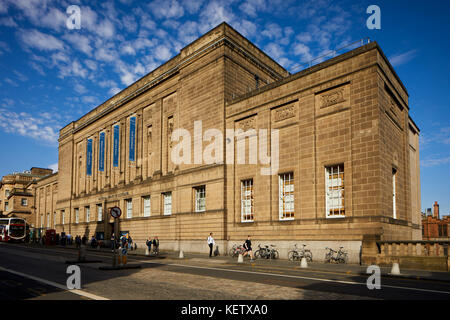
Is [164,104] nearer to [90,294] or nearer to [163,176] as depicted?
[163,176]

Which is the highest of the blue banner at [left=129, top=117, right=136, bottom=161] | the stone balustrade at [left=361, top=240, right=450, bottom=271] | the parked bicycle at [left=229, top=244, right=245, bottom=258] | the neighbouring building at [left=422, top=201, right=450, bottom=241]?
the blue banner at [left=129, top=117, right=136, bottom=161]

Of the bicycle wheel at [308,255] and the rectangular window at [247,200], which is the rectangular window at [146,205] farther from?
the bicycle wheel at [308,255]

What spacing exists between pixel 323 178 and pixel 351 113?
4301 mm

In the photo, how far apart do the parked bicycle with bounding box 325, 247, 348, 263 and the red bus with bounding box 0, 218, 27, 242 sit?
50.1m

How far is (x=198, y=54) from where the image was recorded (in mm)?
32531

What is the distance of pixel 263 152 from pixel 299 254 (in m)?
7.76

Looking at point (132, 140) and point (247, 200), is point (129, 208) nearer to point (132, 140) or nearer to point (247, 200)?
point (132, 140)

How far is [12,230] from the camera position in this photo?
54438 millimetres

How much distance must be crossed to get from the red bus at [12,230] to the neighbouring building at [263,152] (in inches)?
763

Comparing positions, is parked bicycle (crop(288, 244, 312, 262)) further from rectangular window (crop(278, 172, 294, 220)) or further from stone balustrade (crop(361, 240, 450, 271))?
stone balustrade (crop(361, 240, 450, 271))

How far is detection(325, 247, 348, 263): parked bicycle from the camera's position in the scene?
20.9m
